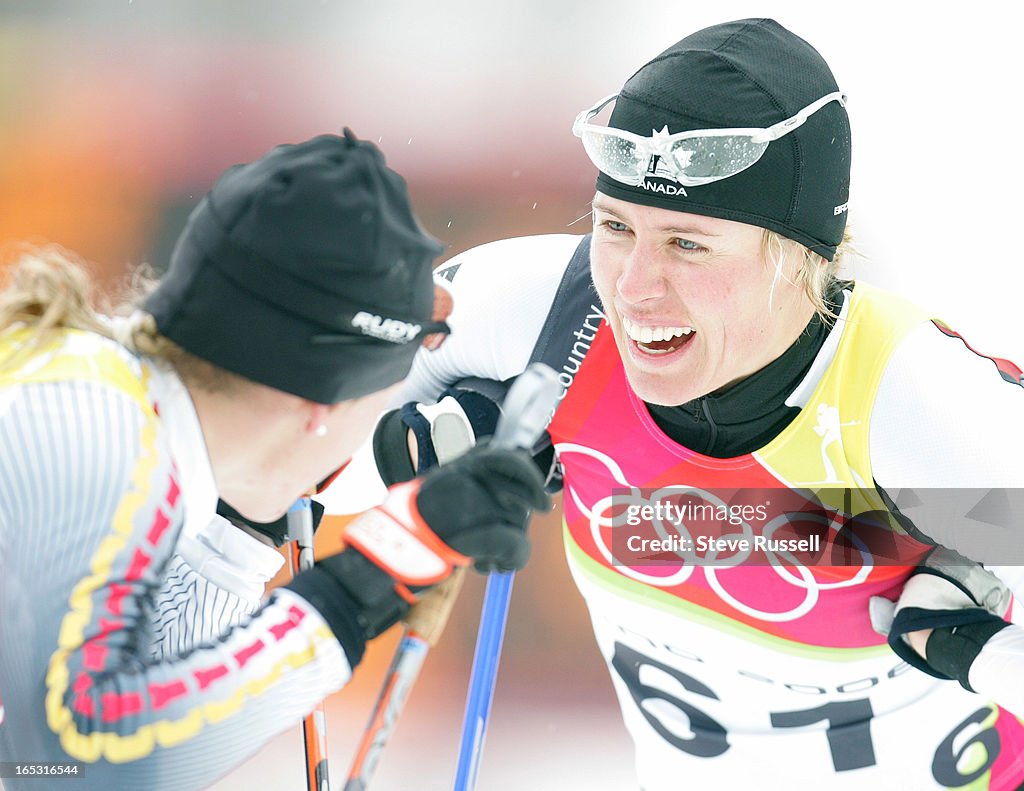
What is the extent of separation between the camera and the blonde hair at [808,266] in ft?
5.20

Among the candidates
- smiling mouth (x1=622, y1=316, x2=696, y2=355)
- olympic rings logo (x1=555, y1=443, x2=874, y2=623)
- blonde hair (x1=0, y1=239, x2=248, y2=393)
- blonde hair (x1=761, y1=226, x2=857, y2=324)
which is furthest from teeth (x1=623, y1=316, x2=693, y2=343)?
blonde hair (x1=0, y1=239, x2=248, y2=393)

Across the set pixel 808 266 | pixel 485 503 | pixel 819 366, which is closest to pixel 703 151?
pixel 808 266

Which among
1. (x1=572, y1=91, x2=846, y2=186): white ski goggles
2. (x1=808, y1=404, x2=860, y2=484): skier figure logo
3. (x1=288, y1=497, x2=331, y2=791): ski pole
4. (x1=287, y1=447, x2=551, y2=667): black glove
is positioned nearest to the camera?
(x1=287, y1=447, x2=551, y2=667): black glove

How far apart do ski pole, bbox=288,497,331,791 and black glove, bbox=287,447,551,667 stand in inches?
23.6

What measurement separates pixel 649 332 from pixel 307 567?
2.10 feet

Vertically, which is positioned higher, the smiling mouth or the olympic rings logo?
the smiling mouth

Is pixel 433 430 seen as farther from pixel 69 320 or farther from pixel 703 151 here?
pixel 69 320

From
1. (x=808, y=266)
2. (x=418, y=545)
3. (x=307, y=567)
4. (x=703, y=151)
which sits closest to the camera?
(x=418, y=545)

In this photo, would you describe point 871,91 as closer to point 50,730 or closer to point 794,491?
point 794,491

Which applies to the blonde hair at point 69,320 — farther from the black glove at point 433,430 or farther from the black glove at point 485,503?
the black glove at point 433,430

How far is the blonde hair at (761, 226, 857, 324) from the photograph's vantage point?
1585 millimetres

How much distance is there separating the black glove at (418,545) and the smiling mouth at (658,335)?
1.45ft

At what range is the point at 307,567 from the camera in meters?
1.79

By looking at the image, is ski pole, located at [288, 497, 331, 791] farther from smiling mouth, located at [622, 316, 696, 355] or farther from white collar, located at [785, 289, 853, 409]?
white collar, located at [785, 289, 853, 409]
